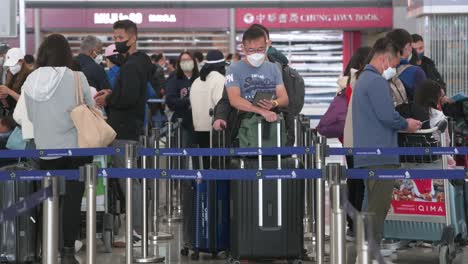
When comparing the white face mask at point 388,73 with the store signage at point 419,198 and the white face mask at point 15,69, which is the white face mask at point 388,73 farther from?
the white face mask at point 15,69

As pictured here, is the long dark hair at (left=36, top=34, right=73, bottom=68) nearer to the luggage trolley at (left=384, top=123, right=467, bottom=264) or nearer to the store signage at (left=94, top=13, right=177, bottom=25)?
the luggage trolley at (left=384, top=123, right=467, bottom=264)

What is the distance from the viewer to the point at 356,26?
829 inches

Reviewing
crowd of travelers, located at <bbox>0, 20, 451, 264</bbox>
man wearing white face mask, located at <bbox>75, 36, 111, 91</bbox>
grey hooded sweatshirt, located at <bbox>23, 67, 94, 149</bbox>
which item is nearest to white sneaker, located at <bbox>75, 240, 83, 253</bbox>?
crowd of travelers, located at <bbox>0, 20, 451, 264</bbox>

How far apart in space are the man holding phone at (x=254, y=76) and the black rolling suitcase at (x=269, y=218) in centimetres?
38

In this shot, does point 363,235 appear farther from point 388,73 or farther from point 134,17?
point 134,17

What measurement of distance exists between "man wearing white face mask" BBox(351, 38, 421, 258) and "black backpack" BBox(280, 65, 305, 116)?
31.1 inches

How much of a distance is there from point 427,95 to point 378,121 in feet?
3.14

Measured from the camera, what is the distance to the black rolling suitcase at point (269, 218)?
26.8 feet

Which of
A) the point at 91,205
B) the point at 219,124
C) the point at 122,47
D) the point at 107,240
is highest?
the point at 122,47

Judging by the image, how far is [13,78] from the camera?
10344 millimetres

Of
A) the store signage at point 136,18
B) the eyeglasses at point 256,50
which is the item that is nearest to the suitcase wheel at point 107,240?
the eyeglasses at point 256,50

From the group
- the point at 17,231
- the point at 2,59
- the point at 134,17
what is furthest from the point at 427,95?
the point at 134,17

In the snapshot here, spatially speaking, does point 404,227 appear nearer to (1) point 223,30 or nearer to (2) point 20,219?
(2) point 20,219

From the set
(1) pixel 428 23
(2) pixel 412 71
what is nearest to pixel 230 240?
(2) pixel 412 71
